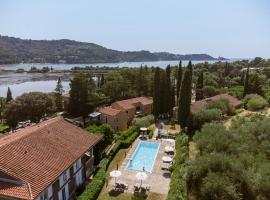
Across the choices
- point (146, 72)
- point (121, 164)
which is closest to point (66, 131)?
point (121, 164)

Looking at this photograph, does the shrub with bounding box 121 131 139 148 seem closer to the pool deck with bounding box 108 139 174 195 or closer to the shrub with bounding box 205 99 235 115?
the pool deck with bounding box 108 139 174 195

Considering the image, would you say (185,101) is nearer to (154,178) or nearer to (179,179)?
(154,178)

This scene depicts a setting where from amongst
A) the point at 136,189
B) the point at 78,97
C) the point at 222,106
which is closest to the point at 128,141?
the point at 136,189

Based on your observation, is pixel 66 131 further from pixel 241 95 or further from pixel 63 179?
pixel 241 95

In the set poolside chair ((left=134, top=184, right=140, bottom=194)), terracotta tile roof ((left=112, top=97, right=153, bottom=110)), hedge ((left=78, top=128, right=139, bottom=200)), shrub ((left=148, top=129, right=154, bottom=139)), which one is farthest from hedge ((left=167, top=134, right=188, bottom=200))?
terracotta tile roof ((left=112, top=97, right=153, bottom=110))

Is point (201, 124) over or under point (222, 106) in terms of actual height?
under

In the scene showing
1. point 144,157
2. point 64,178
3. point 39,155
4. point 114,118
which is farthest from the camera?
point 114,118
